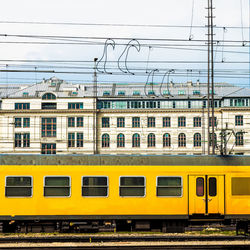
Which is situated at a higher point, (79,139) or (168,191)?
(79,139)

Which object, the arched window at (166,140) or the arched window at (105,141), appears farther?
the arched window at (166,140)

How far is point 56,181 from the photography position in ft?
54.2

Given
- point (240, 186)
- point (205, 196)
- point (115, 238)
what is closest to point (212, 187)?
point (205, 196)

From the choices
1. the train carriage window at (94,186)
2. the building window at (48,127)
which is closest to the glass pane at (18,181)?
the train carriage window at (94,186)

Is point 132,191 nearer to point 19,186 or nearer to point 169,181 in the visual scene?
point 169,181

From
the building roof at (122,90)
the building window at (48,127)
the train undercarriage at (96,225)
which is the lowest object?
the train undercarriage at (96,225)

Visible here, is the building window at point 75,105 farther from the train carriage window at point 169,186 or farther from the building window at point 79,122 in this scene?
the train carriage window at point 169,186

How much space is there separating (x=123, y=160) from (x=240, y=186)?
16.2 ft

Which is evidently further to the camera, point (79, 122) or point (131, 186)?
→ point (79, 122)

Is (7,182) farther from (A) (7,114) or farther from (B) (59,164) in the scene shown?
(A) (7,114)

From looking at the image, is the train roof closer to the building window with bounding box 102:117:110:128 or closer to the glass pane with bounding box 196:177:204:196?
the glass pane with bounding box 196:177:204:196

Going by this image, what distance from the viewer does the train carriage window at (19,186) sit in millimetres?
16391

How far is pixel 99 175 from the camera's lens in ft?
54.5

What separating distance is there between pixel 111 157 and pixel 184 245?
4466 mm
